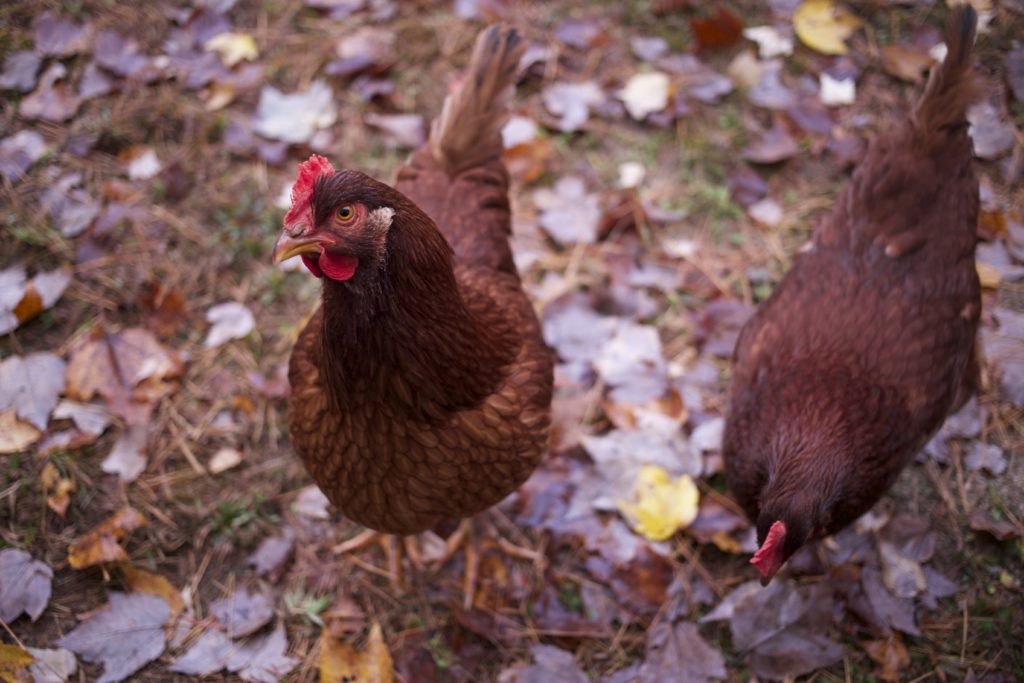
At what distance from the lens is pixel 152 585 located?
8.65 feet

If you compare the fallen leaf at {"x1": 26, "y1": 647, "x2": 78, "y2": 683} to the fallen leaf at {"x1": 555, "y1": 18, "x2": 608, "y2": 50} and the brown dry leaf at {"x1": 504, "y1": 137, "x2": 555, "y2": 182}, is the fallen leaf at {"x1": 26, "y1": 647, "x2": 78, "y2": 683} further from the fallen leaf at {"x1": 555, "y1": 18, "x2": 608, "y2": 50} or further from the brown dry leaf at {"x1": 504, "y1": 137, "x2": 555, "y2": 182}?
the fallen leaf at {"x1": 555, "y1": 18, "x2": 608, "y2": 50}

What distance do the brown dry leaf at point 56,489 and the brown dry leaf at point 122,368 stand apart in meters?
0.32

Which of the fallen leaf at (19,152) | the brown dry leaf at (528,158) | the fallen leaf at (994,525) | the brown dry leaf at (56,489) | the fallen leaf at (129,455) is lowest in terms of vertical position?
the fallen leaf at (994,525)

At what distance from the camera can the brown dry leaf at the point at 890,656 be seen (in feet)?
8.46

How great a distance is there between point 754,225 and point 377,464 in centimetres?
248

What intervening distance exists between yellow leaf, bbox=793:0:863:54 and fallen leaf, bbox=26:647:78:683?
4570 millimetres

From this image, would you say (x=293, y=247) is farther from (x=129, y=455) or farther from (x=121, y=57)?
(x=121, y=57)

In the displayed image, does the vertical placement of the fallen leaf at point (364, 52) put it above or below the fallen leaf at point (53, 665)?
above

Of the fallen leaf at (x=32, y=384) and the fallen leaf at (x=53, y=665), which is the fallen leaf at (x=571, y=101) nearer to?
the fallen leaf at (x=32, y=384)

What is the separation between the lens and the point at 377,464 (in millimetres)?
2133

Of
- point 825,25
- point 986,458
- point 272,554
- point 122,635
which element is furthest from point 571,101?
point 122,635

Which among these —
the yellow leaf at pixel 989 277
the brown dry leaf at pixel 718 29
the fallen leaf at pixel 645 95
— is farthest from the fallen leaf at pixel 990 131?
the fallen leaf at pixel 645 95

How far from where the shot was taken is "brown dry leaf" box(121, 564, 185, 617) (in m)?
2.62

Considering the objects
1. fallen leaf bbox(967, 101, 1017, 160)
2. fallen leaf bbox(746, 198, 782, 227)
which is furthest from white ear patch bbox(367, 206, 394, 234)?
fallen leaf bbox(967, 101, 1017, 160)
